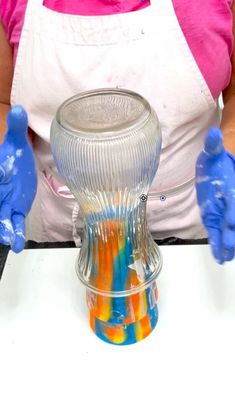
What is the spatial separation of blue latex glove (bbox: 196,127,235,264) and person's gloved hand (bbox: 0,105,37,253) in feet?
0.60

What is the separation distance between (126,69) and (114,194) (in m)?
0.25

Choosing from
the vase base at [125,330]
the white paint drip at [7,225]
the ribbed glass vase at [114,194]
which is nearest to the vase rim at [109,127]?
the ribbed glass vase at [114,194]

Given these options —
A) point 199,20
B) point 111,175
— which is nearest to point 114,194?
point 111,175

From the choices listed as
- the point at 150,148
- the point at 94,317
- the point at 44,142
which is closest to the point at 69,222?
the point at 44,142

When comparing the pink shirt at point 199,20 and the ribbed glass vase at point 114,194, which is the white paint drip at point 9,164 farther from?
the pink shirt at point 199,20

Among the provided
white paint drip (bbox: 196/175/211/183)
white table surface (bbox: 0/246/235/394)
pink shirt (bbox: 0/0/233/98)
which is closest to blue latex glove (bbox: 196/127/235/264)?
white paint drip (bbox: 196/175/211/183)

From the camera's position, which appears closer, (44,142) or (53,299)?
(53,299)

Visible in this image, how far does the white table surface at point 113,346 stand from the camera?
58 centimetres

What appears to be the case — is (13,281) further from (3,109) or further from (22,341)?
(3,109)

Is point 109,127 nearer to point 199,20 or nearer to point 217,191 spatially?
point 217,191

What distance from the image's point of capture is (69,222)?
0.87m

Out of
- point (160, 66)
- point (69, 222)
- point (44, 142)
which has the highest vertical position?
point (160, 66)

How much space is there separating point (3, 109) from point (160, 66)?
26 centimetres

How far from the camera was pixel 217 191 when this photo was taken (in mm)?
562
